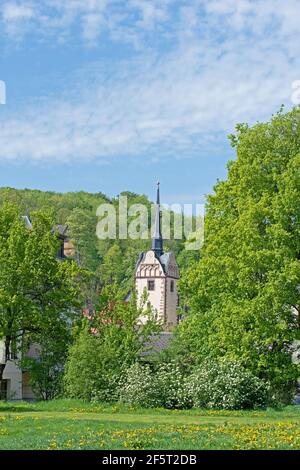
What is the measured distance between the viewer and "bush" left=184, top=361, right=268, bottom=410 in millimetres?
26516

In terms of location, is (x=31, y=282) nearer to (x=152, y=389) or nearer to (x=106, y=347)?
(x=106, y=347)

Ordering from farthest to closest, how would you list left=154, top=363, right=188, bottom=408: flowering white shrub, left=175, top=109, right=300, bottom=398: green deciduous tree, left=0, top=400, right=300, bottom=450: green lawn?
left=175, top=109, right=300, bottom=398: green deciduous tree, left=154, top=363, right=188, bottom=408: flowering white shrub, left=0, top=400, right=300, bottom=450: green lawn

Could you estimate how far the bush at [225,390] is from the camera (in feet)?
87.0

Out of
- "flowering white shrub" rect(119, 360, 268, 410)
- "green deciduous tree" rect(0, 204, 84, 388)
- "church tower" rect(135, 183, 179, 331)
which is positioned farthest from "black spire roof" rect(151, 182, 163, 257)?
"flowering white shrub" rect(119, 360, 268, 410)

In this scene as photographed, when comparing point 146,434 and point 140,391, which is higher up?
point 146,434

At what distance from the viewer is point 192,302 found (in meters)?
34.5

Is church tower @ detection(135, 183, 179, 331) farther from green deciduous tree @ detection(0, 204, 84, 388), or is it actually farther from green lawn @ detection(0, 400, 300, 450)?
green lawn @ detection(0, 400, 300, 450)

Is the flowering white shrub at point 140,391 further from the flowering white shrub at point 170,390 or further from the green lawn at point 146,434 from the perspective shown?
the green lawn at point 146,434

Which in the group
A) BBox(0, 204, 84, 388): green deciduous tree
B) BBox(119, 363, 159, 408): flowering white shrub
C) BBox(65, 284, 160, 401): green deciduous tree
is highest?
BBox(0, 204, 84, 388): green deciduous tree

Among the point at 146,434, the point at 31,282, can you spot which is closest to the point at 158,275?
the point at 31,282

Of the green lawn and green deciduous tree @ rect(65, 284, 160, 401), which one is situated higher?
green deciduous tree @ rect(65, 284, 160, 401)

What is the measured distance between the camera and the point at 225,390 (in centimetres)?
2680

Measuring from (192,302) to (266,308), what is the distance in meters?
5.35
